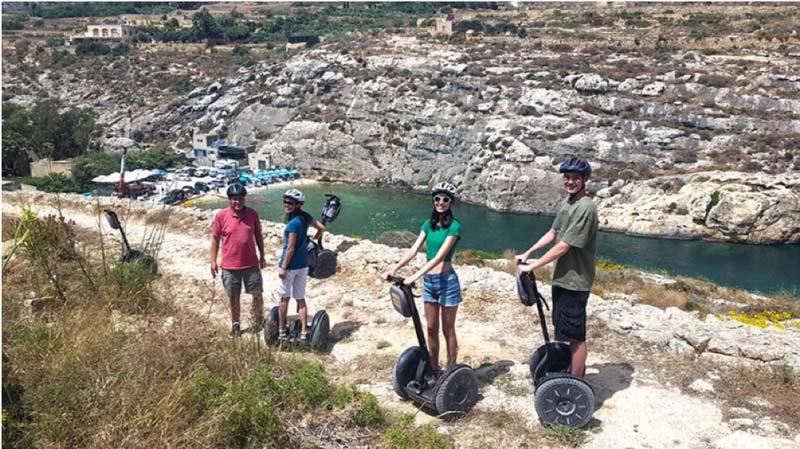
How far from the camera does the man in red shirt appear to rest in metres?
7.36

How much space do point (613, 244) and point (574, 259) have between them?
41.4m

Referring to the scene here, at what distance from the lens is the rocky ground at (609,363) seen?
5551mm

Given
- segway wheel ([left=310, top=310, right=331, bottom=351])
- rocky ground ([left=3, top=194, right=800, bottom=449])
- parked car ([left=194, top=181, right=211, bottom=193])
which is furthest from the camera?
parked car ([left=194, top=181, right=211, bottom=193])

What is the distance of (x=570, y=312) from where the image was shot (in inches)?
215

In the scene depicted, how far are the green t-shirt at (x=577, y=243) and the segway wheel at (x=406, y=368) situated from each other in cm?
147

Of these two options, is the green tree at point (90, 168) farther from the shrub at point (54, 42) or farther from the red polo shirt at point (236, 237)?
the shrub at point (54, 42)

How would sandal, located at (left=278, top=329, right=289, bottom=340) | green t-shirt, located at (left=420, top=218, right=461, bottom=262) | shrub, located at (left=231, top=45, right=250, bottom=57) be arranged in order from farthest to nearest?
shrub, located at (left=231, top=45, right=250, bottom=57)
sandal, located at (left=278, top=329, right=289, bottom=340)
green t-shirt, located at (left=420, top=218, right=461, bottom=262)

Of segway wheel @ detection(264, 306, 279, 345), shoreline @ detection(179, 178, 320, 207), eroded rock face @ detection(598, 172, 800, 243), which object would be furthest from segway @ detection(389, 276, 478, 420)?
eroded rock face @ detection(598, 172, 800, 243)

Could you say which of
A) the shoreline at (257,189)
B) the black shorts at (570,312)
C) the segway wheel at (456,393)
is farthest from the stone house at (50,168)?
the black shorts at (570,312)

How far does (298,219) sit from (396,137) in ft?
189

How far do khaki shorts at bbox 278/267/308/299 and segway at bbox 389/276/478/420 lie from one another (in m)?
1.93

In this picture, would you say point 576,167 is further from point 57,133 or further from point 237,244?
point 57,133

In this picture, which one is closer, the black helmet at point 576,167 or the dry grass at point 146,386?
the dry grass at point 146,386

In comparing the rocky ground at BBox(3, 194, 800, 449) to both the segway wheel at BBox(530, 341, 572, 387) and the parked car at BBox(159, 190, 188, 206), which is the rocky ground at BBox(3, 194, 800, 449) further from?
the parked car at BBox(159, 190, 188, 206)
